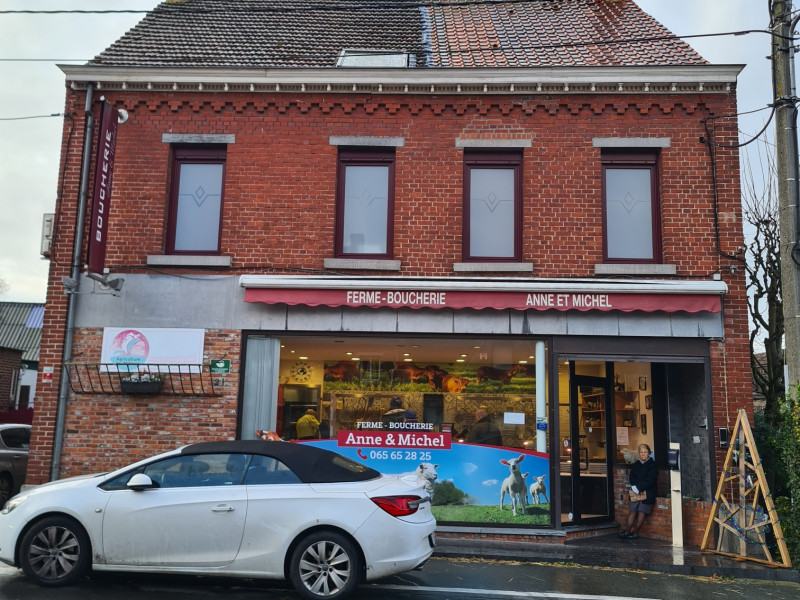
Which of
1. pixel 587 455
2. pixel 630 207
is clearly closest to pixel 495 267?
pixel 630 207

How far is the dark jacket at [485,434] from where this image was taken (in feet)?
36.7

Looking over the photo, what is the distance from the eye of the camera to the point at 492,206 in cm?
1191

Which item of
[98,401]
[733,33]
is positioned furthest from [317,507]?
[733,33]

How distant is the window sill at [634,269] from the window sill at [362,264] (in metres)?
3.25

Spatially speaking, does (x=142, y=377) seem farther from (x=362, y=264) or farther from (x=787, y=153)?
(x=787, y=153)

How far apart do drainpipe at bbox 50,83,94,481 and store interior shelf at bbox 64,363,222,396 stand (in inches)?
7.5

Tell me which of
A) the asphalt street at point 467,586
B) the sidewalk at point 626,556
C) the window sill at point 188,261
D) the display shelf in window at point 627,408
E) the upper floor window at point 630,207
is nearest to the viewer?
the asphalt street at point 467,586

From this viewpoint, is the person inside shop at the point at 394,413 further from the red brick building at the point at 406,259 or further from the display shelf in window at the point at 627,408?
the display shelf in window at the point at 627,408

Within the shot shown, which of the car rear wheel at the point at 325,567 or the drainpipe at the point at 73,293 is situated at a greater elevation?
the drainpipe at the point at 73,293

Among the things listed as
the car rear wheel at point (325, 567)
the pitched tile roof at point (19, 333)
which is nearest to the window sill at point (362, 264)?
the car rear wheel at point (325, 567)

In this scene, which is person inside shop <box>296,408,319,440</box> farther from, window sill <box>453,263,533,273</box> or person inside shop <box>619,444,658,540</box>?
person inside shop <box>619,444,658,540</box>

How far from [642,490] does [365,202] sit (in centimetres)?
652

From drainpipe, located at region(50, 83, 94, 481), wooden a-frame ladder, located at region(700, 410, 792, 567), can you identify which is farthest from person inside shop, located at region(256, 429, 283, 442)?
wooden a-frame ladder, located at region(700, 410, 792, 567)

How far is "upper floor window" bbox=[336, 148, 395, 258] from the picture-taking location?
1184 cm
